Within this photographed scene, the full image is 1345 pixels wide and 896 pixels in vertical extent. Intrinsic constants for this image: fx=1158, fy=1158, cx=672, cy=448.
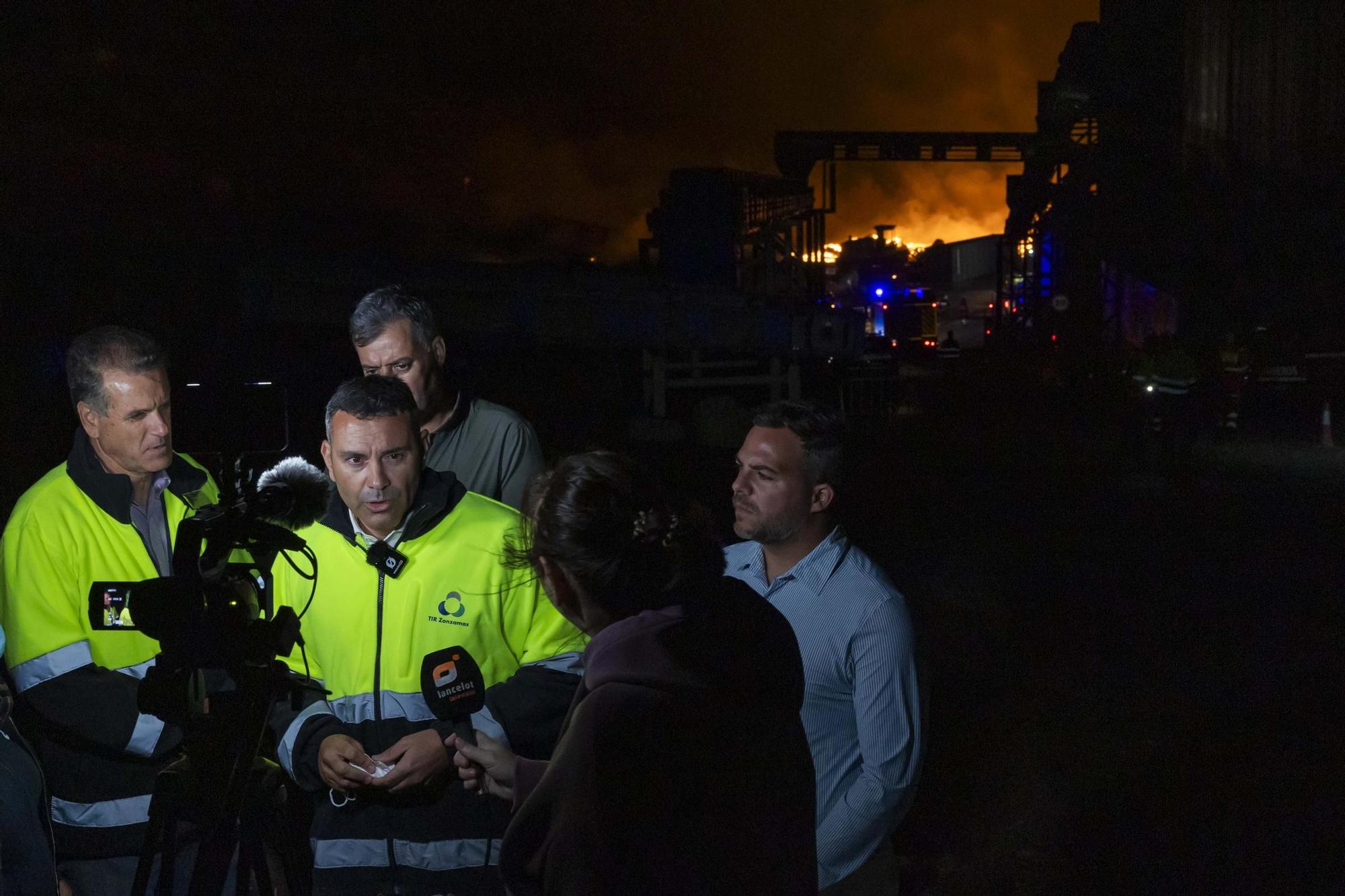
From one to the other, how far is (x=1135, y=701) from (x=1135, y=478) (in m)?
8.88

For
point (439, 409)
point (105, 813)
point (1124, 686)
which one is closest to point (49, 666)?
point (105, 813)

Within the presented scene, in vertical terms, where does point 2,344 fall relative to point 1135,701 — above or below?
above

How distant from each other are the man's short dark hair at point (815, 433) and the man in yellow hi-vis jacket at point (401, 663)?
2.50 ft

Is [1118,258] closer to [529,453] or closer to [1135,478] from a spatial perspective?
[1135,478]

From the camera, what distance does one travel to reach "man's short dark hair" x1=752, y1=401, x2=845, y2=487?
3074 mm

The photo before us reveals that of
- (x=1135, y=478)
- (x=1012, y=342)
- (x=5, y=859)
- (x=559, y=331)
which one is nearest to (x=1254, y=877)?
(x=5, y=859)

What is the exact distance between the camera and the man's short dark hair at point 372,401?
296cm

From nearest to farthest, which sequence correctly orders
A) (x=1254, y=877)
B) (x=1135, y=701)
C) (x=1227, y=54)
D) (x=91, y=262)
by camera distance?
(x=1254, y=877) → (x=1135, y=701) → (x=91, y=262) → (x=1227, y=54)

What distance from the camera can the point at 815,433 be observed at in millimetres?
Answer: 3100

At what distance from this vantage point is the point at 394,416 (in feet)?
9.73

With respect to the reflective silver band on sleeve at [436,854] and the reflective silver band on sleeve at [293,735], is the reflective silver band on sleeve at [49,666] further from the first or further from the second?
the reflective silver band on sleeve at [436,854]

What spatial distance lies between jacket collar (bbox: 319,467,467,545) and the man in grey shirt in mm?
767

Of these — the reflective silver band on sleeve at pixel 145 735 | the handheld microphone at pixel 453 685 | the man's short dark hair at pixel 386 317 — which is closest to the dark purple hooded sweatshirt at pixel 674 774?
the handheld microphone at pixel 453 685

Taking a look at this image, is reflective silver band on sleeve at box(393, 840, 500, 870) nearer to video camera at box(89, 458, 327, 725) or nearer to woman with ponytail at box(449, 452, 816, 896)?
video camera at box(89, 458, 327, 725)
